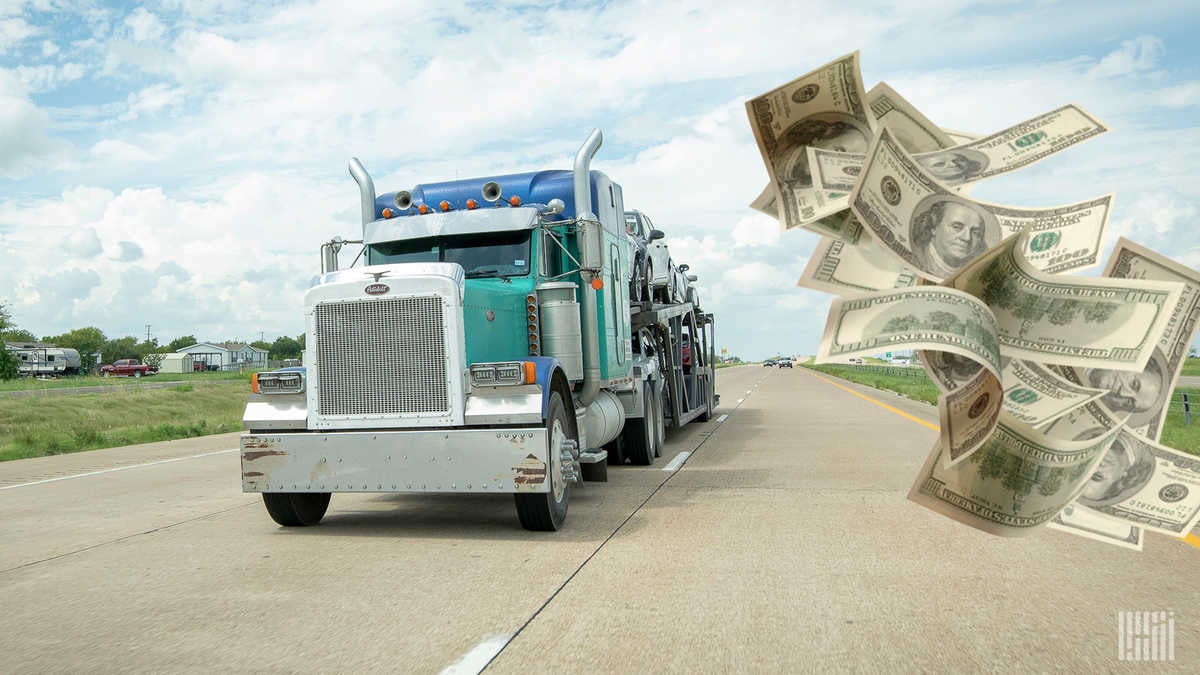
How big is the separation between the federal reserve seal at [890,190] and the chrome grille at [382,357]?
6.75 metres

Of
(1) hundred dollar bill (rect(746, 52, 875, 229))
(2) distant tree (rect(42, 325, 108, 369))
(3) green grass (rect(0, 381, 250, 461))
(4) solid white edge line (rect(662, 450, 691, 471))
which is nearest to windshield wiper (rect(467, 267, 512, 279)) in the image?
(4) solid white edge line (rect(662, 450, 691, 471))

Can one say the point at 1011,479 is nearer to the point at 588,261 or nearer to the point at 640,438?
the point at 588,261

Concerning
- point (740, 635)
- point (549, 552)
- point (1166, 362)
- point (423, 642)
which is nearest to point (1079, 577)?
point (740, 635)

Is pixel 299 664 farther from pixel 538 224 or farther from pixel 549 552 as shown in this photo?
pixel 538 224

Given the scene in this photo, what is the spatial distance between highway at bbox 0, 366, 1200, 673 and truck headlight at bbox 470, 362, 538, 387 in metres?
1.34

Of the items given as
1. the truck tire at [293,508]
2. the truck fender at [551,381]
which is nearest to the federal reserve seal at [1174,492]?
the truck fender at [551,381]

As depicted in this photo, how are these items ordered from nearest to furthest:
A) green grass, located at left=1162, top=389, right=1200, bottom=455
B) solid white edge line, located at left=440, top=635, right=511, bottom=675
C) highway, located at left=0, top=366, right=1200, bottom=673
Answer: solid white edge line, located at left=440, top=635, right=511, bottom=675, highway, located at left=0, top=366, right=1200, bottom=673, green grass, located at left=1162, top=389, right=1200, bottom=455

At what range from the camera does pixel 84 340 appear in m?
153

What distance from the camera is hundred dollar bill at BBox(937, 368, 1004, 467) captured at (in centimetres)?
167

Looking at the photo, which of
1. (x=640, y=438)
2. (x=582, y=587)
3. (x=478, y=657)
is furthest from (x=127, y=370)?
(x=478, y=657)

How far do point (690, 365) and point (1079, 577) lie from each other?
43.2ft

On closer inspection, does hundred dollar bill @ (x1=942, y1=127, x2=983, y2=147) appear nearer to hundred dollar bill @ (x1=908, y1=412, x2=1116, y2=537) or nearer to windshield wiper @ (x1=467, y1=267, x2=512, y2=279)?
hundred dollar bill @ (x1=908, y1=412, x2=1116, y2=537)

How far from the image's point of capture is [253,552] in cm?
795

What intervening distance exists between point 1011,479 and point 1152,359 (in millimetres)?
322
